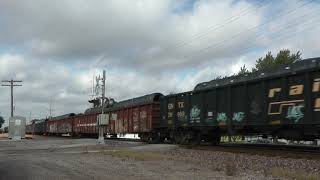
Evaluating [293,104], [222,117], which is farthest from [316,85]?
[222,117]

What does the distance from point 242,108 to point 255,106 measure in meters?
1.10

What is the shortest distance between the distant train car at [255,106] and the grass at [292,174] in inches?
199

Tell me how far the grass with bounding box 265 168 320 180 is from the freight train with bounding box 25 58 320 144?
5.05 m

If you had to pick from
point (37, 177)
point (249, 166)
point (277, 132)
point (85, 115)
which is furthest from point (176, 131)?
point (85, 115)

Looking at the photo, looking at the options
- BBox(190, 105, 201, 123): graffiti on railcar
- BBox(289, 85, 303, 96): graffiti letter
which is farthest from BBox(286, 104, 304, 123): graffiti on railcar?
BBox(190, 105, 201, 123): graffiti on railcar

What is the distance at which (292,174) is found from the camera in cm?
1370

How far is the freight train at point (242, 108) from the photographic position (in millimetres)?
19672

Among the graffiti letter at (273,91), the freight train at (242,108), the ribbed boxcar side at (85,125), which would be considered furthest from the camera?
the ribbed boxcar side at (85,125)

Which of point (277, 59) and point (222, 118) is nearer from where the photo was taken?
point (222, 118)

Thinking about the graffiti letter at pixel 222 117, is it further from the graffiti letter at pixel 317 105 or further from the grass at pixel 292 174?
the grass at pixel 292 174

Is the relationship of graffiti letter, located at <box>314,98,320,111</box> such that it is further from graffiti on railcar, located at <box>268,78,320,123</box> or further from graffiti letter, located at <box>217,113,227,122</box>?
graffiti letter, located at <box>217,113,227,122</box>

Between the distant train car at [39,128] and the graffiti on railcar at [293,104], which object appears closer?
the graffiti on railcar at [293,104]

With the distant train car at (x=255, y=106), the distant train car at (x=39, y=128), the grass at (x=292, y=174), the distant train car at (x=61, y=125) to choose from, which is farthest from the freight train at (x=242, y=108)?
the distant train car at (x=39, y=128)

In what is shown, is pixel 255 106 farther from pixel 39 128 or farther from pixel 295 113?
pixel 39 128
